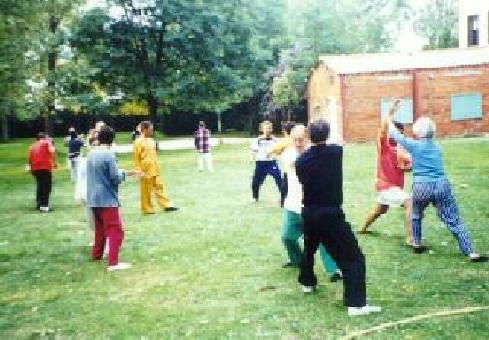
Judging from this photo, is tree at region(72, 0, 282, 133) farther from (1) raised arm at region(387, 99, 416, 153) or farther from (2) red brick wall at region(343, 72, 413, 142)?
(1) raised arm at region(387, 99, 416, 153)

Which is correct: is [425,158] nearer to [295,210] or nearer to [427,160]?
[427,160]

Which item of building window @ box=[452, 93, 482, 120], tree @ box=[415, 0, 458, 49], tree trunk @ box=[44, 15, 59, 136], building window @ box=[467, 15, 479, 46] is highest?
tree @ box=[415, 0, 458, 49]

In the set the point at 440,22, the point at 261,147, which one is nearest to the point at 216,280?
the point at 261,147

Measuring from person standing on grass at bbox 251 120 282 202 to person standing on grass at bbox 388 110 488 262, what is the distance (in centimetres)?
615

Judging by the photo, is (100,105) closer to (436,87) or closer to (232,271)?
(436,87)

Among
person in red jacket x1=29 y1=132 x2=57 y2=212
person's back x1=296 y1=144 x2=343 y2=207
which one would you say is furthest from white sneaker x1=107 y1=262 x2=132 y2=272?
person in red jacket x1=29 y1=132 x2=57 y2=212

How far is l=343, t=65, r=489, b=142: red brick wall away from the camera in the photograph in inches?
1430

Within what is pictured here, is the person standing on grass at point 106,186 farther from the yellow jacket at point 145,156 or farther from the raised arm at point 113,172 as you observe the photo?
the yellow jacket at point 145,156

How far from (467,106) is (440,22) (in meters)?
28.6

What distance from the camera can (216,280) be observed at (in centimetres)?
866

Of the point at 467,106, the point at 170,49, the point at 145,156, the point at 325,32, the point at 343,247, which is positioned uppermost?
the point at 325,32

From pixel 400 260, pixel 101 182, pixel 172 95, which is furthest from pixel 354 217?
pixel 172 95

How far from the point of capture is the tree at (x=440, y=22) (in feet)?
205

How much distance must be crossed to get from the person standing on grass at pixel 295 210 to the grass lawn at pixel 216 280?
258 mm
